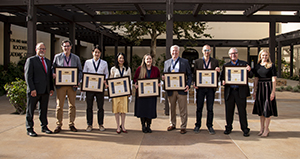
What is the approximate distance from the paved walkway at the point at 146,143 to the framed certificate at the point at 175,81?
995 millimetres

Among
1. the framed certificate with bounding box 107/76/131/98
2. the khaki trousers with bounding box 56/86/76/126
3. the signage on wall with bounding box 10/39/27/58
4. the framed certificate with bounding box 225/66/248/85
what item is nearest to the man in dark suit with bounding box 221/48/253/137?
the framed certificate with bounding box 225/66/248/85

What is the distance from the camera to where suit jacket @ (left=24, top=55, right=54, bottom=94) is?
5.16m

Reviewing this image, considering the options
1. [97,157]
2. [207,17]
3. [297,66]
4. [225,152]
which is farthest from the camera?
[297,66]

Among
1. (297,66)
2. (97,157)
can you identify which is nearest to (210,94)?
(97,157)

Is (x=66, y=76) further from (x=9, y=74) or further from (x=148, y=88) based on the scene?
(x=9, y=74)

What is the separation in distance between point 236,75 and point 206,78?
63 centimetres

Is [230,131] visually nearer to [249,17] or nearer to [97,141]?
[97,141]

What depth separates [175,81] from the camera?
5582 mm

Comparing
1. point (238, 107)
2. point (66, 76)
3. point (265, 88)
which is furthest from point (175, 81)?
point (66, 76)

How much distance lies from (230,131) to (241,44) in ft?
A: 61.5

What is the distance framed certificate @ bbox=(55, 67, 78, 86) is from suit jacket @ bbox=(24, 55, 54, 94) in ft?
0.79

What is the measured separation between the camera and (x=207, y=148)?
4.57m

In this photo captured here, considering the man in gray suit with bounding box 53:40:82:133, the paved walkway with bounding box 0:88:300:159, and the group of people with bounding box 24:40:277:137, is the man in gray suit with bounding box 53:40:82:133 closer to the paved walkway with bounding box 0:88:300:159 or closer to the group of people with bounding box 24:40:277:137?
the group of people with bounding box 24:40:277:137

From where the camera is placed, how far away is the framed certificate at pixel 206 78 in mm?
5539
